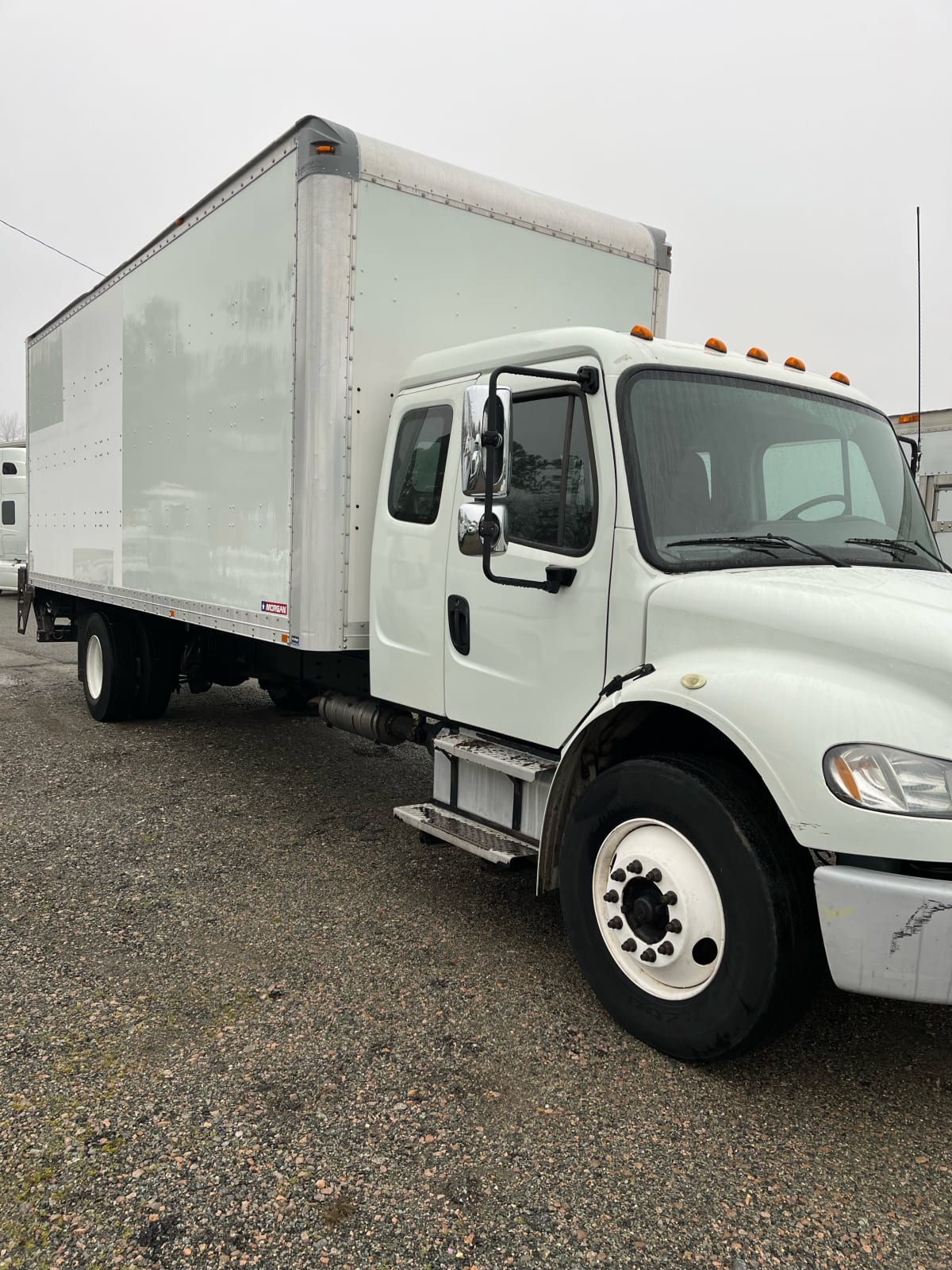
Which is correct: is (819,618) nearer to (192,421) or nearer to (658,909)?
(658,909)

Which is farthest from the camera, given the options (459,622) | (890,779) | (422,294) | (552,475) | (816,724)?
(422,294)

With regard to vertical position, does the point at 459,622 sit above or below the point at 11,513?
below

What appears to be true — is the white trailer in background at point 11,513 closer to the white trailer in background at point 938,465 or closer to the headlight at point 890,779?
the white trailer in background at point 938,465

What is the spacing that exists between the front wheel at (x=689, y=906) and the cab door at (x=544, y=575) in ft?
1.79

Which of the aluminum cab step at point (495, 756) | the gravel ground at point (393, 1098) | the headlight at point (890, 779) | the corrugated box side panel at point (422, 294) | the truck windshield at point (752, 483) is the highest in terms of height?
the corrugated box side panel at point (422, 294)

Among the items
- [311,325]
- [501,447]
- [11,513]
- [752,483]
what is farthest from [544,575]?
[11,513]

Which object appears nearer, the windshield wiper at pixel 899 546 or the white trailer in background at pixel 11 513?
the windshield wiper at pixel 899 546

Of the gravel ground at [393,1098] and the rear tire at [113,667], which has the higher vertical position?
the rear tire at [113,667]

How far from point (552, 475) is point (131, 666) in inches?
216

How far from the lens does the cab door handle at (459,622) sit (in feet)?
14.1

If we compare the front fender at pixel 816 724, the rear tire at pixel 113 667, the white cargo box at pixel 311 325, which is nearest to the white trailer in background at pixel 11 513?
the rear tire at pixel 113 667

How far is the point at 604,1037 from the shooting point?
344 cm

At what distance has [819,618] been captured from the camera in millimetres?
2965

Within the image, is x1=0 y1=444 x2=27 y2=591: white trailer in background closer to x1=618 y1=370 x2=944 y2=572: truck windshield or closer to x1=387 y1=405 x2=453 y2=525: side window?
x1=387 y1=405 x2=453 y2=525: side window
